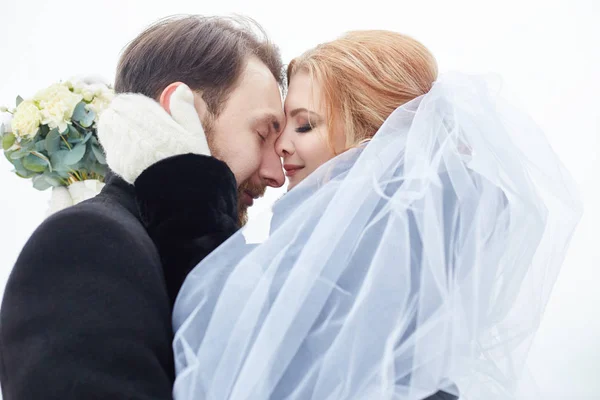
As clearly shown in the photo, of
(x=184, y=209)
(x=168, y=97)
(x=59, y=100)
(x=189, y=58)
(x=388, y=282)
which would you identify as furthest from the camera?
(x=59, y=100)

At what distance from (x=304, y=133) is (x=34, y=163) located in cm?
69

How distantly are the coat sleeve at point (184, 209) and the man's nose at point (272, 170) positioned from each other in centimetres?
35

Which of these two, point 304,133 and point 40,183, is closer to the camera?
point 304,133

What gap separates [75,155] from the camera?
1.71m

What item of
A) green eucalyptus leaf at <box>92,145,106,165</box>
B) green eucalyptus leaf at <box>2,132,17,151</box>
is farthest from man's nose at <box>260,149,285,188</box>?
green eucalyptus leaf at <box>2,132,17,151</box>

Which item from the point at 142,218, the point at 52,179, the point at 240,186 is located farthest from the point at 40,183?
the point at 142,218

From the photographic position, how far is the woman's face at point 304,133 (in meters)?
1.56

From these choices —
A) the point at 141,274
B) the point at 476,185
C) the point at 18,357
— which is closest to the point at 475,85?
the point at 476,185

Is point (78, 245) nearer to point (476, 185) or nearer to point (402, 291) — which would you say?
point (402, 291)

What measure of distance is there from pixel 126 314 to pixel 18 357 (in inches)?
6.1

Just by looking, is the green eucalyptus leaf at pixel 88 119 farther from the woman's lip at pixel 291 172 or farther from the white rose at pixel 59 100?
the woman's lip at pixel 291 172

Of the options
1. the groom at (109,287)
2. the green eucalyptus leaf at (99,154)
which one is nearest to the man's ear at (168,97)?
the groom at (109,287)

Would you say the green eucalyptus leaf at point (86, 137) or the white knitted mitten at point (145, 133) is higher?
the white knitted mitten at point (145, 133)

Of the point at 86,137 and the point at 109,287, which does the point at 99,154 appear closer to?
the point at 86,137
